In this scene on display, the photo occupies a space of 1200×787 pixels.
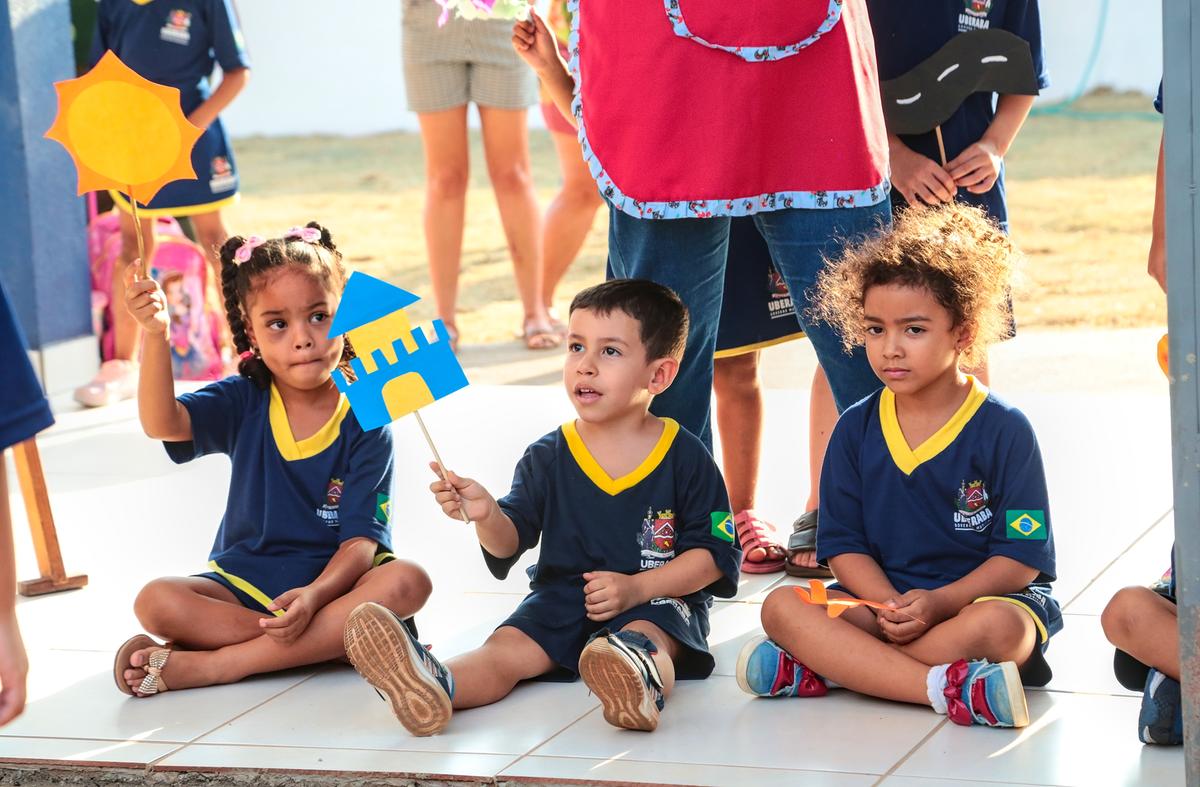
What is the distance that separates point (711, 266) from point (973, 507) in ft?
2.27

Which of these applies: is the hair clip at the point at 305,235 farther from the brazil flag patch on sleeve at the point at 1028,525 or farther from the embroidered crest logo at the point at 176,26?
the embroidered crest logo at the point at 176,26

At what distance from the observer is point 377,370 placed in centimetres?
286

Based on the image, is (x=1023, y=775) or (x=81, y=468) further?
(x=81, y=468)

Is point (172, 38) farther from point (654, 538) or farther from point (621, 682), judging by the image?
point (621, 682)

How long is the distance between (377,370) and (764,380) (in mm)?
3591

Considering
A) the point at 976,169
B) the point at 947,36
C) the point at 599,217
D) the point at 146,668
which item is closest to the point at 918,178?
the point at 976,169

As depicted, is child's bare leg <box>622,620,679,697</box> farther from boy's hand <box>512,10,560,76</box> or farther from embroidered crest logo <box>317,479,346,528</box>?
boy's hand <box>512,10,560,76</box>

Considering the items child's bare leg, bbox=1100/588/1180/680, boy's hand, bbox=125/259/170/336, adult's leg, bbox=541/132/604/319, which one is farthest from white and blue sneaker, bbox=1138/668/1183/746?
adult's leg, bbox=541/132/604/319

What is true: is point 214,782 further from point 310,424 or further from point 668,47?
point 668,47

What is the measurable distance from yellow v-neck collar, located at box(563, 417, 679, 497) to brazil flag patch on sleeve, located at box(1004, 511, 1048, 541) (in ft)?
2.07

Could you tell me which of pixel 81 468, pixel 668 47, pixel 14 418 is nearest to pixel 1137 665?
pixel 668 47

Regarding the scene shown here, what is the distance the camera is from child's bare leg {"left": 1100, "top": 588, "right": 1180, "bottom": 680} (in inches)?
102

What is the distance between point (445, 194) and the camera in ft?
21.3

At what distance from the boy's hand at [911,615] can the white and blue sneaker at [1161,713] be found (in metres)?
0.39
